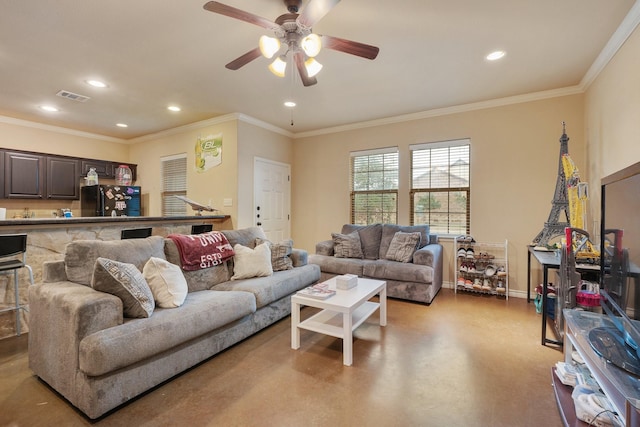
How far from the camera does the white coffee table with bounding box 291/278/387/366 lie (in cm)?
228

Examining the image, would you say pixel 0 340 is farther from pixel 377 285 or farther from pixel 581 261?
pixel 581 261

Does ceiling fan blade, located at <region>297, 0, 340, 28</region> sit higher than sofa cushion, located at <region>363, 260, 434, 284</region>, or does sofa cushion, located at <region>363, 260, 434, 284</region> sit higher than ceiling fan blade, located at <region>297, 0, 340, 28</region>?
ceiling fan blade, located at <region>297, 0, 340, 28</region>

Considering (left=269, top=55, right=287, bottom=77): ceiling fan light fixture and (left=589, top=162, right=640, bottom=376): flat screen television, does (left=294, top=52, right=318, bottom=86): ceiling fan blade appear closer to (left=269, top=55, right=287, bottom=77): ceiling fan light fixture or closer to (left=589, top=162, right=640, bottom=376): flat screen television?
(left=269, top=55, right=287, bottom=77): ceiling fan light fixture

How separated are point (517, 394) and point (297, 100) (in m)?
3.93

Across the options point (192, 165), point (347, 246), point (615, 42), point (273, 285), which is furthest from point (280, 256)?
point (615, 42)

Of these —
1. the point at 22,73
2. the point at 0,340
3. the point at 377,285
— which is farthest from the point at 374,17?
the point at 0,340

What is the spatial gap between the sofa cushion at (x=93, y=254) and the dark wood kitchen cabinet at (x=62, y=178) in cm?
425

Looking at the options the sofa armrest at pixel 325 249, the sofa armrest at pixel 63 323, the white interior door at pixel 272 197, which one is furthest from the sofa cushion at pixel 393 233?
the sofa armrest at pixel 63 323

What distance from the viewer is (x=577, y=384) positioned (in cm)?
172

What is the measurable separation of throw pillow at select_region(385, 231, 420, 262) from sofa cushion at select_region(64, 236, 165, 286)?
2.94 meters

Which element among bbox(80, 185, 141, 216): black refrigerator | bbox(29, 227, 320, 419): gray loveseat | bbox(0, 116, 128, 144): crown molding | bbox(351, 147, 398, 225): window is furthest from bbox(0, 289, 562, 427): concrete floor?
bbox(0, 116, 128, 144): crown molding

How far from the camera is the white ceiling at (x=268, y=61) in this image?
2291 millimetres

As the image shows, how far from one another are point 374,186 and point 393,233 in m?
1.08

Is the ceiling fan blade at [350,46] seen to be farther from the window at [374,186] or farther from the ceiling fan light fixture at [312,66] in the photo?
the window at [374,186]
